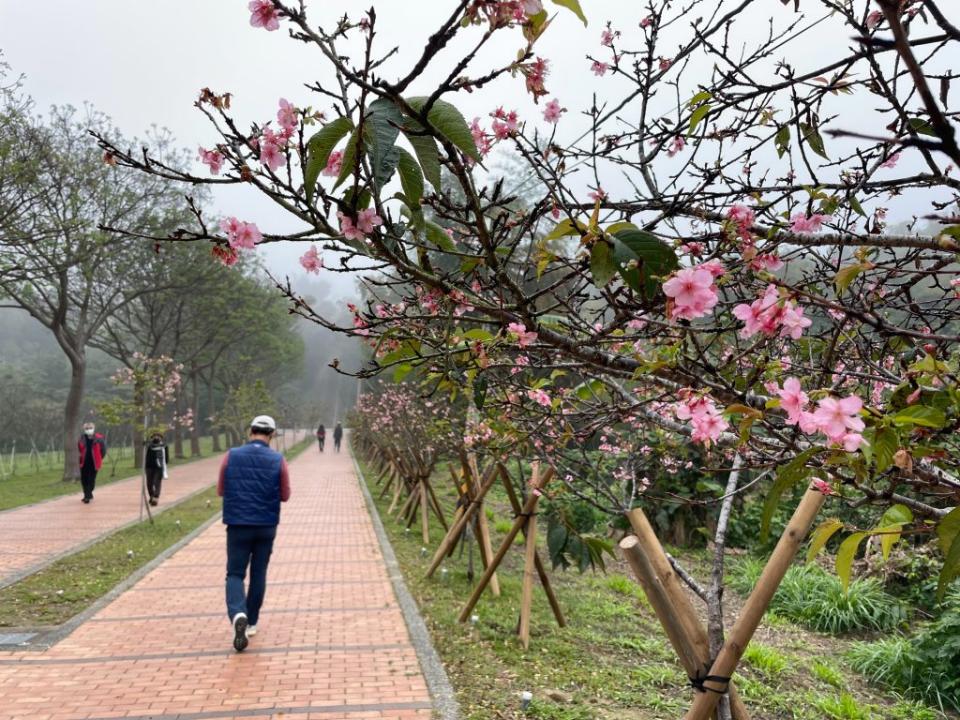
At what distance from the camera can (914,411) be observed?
3.41ft

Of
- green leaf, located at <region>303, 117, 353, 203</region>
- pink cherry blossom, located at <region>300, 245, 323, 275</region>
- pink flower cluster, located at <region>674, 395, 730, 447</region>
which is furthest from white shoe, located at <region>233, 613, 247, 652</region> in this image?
green leaf, located at <region>303, 117, 353, 203</region>

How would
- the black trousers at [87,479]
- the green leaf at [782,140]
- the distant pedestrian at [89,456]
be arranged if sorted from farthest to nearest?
the black trousers at [87,479]
the distant pedestrian at [89,456]
the green leaf at [782,140]

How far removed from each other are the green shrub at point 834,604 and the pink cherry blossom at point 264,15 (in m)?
6.20

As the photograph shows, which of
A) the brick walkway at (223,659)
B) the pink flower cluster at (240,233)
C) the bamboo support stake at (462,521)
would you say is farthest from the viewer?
the bamboo support stake at (462,521)

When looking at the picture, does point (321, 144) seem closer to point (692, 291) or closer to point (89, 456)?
point (692, 291)

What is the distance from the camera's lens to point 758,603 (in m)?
2.37

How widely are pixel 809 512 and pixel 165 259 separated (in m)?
20.7

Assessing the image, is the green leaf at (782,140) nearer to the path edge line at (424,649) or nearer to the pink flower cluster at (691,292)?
the pink flower cluster at (691,292)

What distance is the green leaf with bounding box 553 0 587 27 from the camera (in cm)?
109

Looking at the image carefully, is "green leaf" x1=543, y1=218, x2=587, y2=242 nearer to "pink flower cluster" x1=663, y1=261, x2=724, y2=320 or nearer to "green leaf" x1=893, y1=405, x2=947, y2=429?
"pink flower cluster" x1=663, y1=261, x2=724, y2=320

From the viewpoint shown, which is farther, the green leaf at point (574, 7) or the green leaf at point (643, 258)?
the green leaf at point (643, 258)

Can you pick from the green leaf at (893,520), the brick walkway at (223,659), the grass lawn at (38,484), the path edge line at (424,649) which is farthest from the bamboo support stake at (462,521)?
the grass lawn at (38,484)

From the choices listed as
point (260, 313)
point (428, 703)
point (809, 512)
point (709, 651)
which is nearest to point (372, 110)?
Answer: point (809, 512)

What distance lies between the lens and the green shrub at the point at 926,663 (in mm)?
→ 4578
